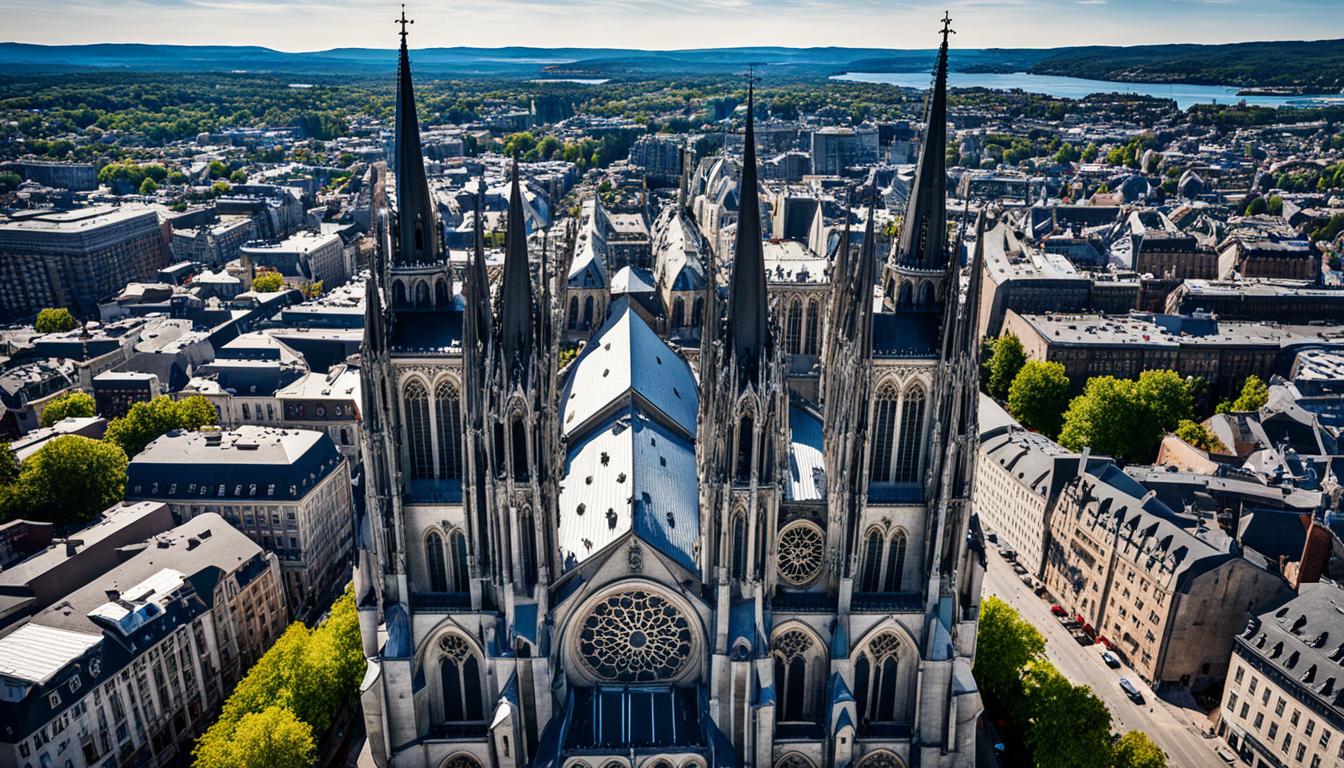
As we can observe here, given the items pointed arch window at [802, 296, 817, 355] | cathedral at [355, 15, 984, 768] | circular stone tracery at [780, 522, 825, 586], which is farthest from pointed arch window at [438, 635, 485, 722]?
pointed arch window at [802, 296, 817, 355]

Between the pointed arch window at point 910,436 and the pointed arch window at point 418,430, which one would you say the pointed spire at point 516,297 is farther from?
the pointed arch window at point 910,436

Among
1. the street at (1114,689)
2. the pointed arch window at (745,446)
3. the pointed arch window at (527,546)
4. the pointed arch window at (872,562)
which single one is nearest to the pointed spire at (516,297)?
the pointed arch window at (527,546)

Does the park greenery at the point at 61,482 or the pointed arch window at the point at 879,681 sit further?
the park greenery at the point at 61,482

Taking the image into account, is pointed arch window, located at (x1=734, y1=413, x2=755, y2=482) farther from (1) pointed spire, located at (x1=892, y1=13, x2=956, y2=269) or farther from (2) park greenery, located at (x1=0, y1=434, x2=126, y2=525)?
(2) park greenery, located at (x1=0, y1=434, x2=126, y2=525)

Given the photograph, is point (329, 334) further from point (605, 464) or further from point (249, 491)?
point (605, 464)

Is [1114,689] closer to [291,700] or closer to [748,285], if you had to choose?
A: [748,285]

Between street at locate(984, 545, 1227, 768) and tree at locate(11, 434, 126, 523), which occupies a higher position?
tree at locate(11, 434, 126, 523)
